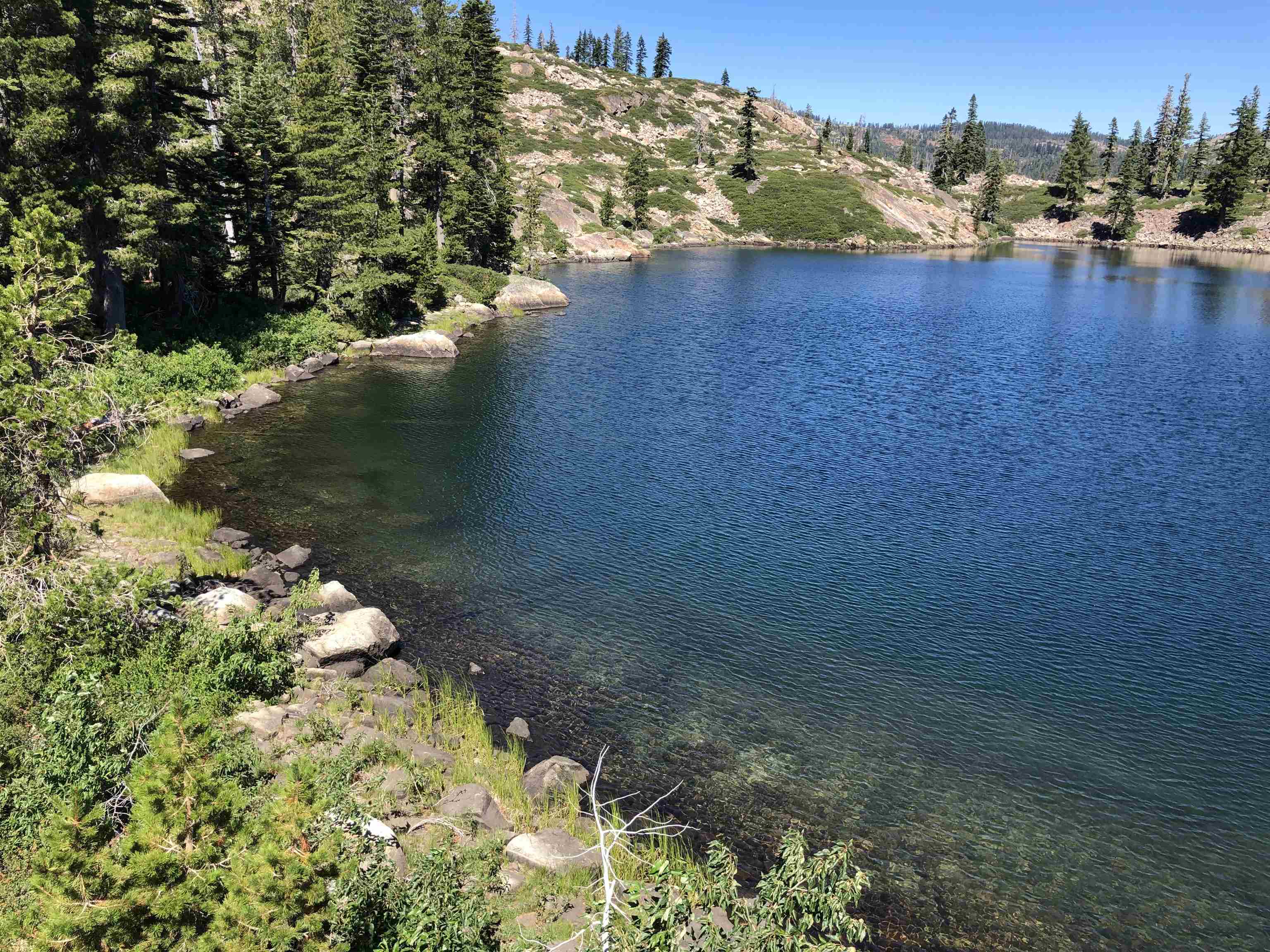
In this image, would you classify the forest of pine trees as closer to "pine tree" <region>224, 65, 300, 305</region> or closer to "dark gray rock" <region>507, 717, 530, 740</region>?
"pine tree" <region>224, 65, 300, 305</region>

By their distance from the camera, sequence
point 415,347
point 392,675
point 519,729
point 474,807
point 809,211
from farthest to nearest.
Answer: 1. point 809,211
2. point 415,347
3. point 392,675
4. point 519,729
5. point 474,807

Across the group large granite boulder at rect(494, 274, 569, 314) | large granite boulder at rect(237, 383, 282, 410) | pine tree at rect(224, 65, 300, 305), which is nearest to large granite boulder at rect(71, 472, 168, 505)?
large granite boulder at rect(237, 383, 282, 410)

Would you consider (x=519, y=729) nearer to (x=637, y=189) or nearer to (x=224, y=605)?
(x=224, y=605)

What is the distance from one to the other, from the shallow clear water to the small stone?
731mm

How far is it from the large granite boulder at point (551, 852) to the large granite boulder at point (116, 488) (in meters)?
23.9

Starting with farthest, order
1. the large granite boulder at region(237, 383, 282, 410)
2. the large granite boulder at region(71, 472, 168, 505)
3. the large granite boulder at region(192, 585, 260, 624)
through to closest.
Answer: the large granite boulder at region(237, 383, 282, 410), the large granite boulder at region(71, 472, 168, 505), the large granite boulder at region(192, 585, 260, 624)

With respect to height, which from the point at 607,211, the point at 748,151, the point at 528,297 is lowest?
the point at 528,297

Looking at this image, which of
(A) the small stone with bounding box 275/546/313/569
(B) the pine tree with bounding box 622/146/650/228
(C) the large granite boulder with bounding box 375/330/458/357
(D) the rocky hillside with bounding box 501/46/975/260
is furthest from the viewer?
(D) the rocky hillside with bounding box 501/46/975/260

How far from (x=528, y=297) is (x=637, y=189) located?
8329 cm

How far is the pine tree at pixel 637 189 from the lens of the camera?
15638cm

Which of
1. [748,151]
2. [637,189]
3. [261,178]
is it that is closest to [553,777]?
[261,178]

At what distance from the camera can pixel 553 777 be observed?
62.3ft

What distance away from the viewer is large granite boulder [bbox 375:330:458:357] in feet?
206

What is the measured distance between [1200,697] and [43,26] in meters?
55.8
